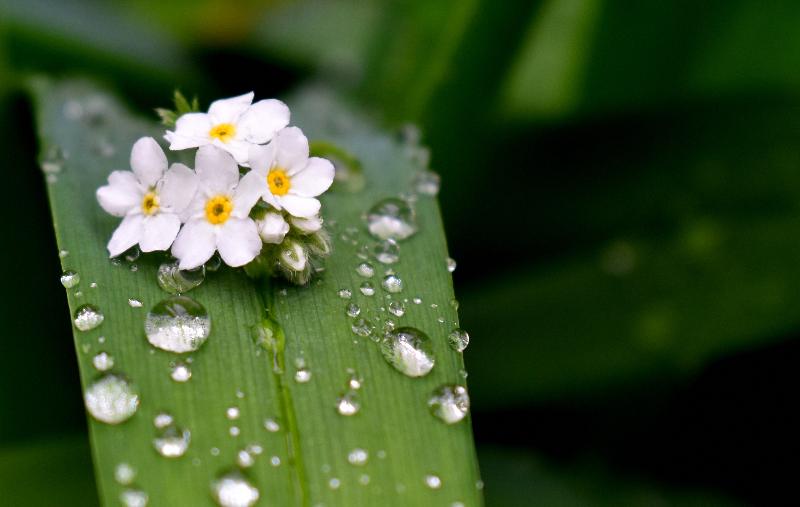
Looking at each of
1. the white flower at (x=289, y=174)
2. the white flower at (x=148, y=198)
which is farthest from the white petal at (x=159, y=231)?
the white flower at (x=289, y=174)

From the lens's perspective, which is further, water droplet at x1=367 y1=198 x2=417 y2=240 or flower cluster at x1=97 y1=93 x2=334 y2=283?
water droplet at x1=367 y1=198 x2=417 y2=240

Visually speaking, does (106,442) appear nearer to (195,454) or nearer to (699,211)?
(195,454)

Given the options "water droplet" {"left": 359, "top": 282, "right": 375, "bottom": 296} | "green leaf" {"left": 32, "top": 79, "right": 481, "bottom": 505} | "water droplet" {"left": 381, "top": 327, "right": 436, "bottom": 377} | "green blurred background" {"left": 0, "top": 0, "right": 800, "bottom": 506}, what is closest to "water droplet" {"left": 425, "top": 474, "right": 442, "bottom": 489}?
"green leaf" {"left": 32, "top": 79, "right": 481, "bottom": 505}

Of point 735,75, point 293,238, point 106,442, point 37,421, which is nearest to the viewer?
point 106,442

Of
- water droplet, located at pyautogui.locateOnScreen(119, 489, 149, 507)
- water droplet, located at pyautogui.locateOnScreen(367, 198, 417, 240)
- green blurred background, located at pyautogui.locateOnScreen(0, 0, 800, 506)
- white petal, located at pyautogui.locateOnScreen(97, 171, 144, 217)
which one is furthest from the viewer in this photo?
green blurred background, located at pyautogui.locateOnScreen(0, 0, 800, 506)

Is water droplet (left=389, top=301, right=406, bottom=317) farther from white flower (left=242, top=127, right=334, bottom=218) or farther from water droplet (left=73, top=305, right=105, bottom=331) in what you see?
water droplet (left=73, top=305, right=105, bottom=331)

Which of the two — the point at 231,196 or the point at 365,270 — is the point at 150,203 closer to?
the point at 231,196

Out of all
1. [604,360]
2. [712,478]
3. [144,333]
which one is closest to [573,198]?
[604,360]
